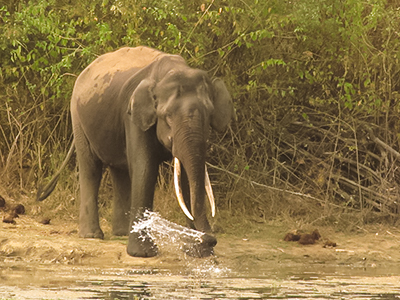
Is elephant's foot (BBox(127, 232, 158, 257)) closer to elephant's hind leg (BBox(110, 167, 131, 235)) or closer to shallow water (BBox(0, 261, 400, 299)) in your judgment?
shallow water (BBox(0, 261, 400, 299))

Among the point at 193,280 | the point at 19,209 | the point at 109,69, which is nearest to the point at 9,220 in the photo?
the point at 19,209

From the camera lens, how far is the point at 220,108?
32.3 feet

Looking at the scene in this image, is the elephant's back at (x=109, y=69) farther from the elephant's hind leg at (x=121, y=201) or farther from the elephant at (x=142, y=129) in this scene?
the elephant's hind leg at (x=121, y=201)

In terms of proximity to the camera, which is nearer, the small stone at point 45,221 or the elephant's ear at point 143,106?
the elephant's ear at point 143,106

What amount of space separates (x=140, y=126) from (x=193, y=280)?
190 cm

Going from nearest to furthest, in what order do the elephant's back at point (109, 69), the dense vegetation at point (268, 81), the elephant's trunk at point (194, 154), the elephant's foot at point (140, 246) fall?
the elephant's trunk at point (194, 154)
the elephant's foot at point (140, 246)
the elephant's back at point (109, 69)
the dense vegetation at point (268, 81)

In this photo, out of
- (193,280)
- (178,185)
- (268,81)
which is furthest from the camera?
(268,81)

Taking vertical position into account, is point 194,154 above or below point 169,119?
below

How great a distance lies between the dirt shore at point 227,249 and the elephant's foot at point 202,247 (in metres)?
0.08

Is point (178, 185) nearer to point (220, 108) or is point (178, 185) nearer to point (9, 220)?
point (220, 108)

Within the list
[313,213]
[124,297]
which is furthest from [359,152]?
[124,297]

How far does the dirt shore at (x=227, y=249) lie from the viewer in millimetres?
9641

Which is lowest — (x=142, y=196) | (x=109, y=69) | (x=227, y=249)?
(x=227, y=249)

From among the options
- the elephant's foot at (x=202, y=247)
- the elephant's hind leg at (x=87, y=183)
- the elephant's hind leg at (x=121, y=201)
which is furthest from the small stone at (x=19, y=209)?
the elephant's foot at (x=202, y=247)
